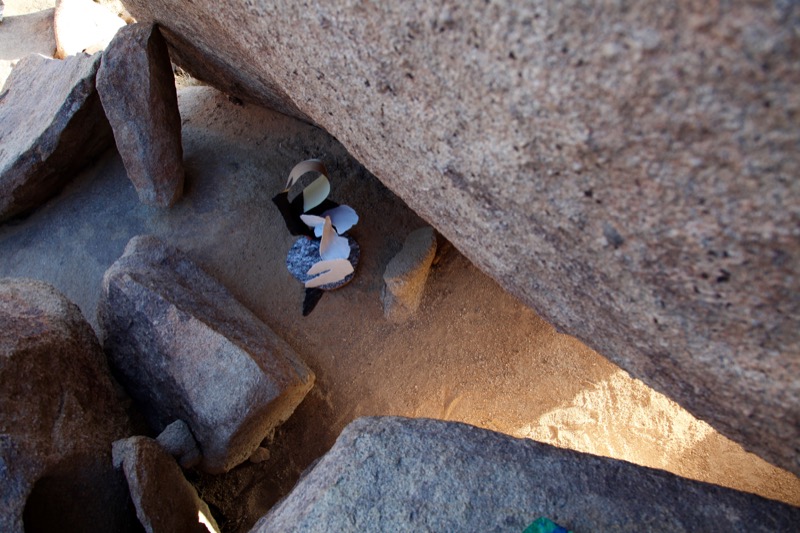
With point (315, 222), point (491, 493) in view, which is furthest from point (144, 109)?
point (491, 493)

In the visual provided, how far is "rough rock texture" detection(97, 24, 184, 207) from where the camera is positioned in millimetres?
2043

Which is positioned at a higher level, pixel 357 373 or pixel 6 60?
pixel 6 60

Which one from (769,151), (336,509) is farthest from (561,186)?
(336,509)

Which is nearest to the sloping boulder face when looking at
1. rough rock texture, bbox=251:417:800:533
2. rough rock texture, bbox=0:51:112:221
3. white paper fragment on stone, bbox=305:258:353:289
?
rough rock texture, bbox=251:417:800:533

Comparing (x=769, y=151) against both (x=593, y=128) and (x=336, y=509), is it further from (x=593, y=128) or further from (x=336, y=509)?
(x=336, y=509)

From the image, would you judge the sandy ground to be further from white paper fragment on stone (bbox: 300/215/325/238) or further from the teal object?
the teal object

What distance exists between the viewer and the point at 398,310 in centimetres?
206

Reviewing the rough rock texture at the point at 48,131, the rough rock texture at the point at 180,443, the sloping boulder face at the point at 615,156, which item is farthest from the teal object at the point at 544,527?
the rough rock texture at the point at 48,131

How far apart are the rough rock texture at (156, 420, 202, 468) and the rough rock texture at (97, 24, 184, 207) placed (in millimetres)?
935

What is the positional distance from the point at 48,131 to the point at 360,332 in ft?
4.36

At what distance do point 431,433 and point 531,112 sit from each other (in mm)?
612

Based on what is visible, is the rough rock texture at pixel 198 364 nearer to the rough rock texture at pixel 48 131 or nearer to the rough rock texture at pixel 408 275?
the rough rock texture at pixel 408 275

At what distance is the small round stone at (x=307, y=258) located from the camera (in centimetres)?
213

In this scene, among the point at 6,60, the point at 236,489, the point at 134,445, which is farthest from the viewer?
the point at 6,60
